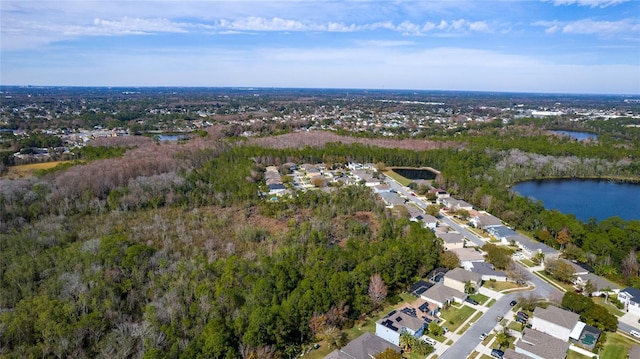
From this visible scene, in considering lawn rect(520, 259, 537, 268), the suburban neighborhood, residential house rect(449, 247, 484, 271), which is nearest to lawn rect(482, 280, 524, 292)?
the suburban neighborhood

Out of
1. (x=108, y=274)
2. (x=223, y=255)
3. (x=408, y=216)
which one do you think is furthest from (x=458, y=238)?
(x=108, y=274)

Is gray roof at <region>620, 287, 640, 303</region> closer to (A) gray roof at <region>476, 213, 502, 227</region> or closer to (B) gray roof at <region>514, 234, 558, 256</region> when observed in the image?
(B) gray roof at <region>514, 234, 558, 256</region>

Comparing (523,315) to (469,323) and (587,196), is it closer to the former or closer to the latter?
(469,323)

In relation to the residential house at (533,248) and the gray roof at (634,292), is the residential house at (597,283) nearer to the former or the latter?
the gray roof at (634,292)

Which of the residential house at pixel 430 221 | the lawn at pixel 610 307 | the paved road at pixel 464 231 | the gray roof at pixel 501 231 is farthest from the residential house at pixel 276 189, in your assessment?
the lawn at pixel 610 307

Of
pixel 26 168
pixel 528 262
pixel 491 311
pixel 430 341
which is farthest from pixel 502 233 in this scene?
pixel 26 168

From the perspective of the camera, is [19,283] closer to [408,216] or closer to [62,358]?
[62,358]
